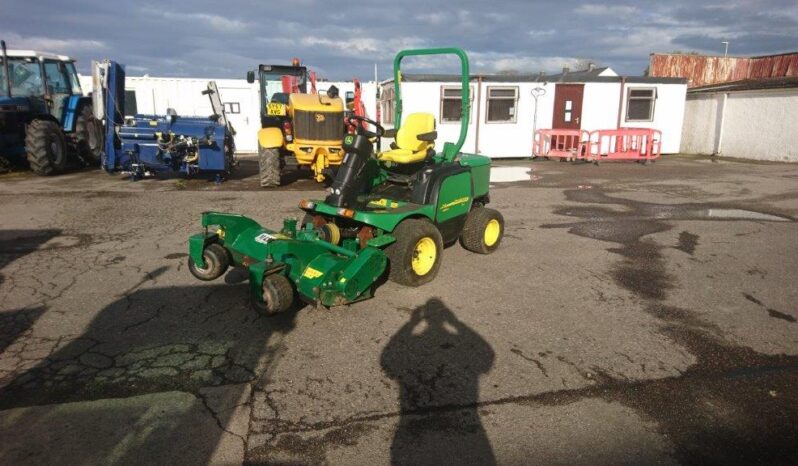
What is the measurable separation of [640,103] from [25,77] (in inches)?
752

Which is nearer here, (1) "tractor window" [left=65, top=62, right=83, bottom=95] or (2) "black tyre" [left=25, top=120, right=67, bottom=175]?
(2) "black tyre" [left=25, top=120, right=67, bottom=175]

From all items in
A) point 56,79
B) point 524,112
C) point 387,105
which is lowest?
point 524,112

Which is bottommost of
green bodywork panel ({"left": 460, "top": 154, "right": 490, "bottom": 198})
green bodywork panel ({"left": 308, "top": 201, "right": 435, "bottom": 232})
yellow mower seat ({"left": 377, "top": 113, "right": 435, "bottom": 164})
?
green bodywork panel ({"left": 308, "top": 201, "right": 435, "bottom": 232})

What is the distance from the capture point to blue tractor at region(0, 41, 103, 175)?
1213cm

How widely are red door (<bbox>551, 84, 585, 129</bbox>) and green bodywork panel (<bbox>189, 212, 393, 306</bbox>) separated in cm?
1530

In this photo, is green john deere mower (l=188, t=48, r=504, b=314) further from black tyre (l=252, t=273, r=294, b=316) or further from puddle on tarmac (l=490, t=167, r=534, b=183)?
puddle on tarmac (l=490, t=167, r=534, b=183)

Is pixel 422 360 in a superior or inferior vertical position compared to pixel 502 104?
inferior

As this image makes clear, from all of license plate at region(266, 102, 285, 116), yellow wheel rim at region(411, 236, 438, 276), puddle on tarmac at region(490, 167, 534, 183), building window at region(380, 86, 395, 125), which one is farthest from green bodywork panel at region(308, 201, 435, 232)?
building window at region(380, 86, 395, 125)

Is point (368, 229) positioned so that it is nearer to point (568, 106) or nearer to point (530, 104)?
point (530, 104)

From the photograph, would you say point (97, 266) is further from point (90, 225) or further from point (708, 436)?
point (708, 436)

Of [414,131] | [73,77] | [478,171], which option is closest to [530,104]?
[478,171]

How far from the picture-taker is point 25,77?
42.6 feet

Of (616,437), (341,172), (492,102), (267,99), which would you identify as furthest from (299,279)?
(492,102)

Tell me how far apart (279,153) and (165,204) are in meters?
2.75
